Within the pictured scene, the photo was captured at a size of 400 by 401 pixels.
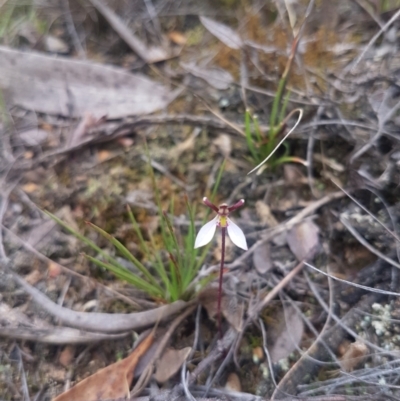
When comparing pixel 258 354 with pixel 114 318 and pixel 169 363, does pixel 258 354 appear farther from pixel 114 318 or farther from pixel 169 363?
pixel 114 318

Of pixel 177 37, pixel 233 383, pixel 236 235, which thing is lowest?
pixel 233 383

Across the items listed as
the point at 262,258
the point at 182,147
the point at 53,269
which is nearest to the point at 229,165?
the point at 182,147

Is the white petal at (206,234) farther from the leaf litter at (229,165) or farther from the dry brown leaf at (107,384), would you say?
the dry brown leaf at (107,384)

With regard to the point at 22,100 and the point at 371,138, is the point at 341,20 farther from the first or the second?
the point at 22,100

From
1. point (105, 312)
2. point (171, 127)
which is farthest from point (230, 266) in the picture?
point (171, 127)

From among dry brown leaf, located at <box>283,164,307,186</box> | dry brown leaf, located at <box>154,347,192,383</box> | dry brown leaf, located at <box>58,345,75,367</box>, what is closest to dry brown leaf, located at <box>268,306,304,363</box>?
dry brown leaf, located at <box>154,347,192,383</box>

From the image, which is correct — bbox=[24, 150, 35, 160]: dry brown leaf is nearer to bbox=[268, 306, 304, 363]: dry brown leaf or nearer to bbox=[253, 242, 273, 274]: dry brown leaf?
bbox=[253, 242, 273, 274]: dry brown leaf

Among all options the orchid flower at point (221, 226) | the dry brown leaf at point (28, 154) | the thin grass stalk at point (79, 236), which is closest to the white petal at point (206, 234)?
the orchid flower at point (221, 226)
